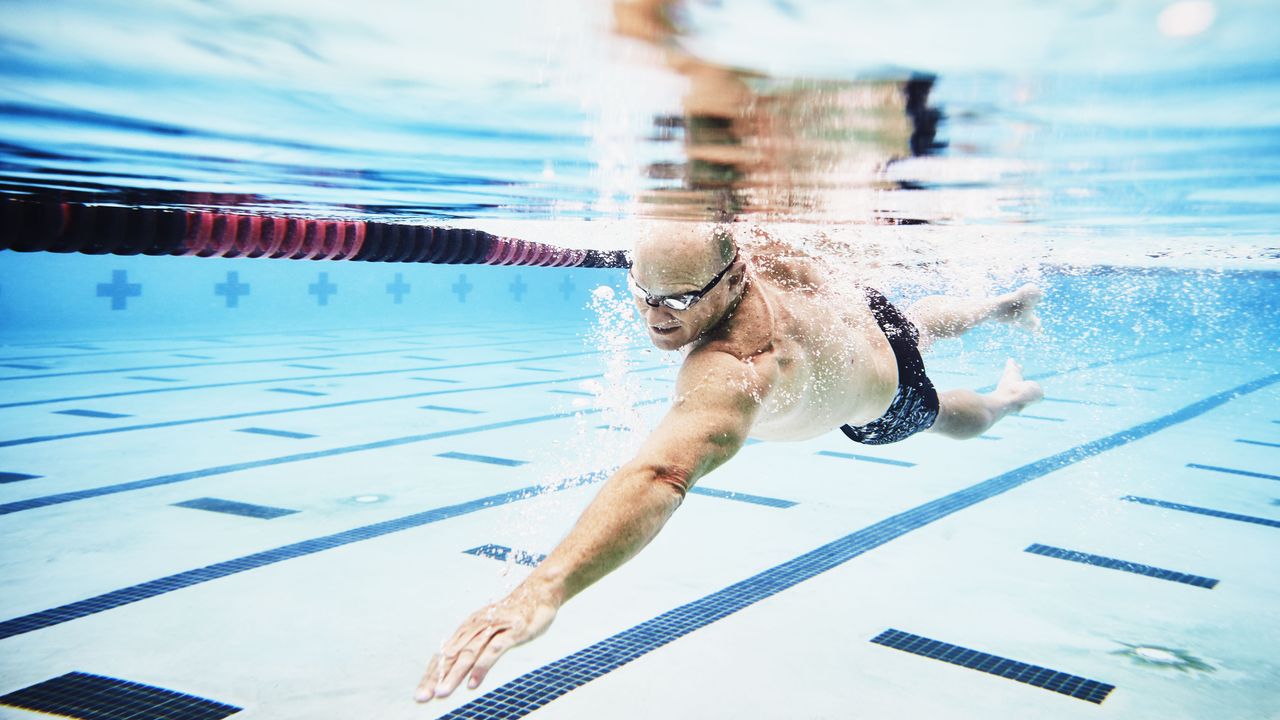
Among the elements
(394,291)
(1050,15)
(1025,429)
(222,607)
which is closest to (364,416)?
(222,607)

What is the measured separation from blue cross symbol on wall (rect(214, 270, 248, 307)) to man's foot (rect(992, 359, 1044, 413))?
2275cm

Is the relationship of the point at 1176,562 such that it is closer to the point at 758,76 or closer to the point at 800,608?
the point at 800,608

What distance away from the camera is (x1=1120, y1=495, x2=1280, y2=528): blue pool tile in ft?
20.8

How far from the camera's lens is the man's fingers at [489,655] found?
1706 mm

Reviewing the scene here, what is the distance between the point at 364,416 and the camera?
31.8 feet

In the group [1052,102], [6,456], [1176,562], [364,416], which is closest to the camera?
[1052,102]

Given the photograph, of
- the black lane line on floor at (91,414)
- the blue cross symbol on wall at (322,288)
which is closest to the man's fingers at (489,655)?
the black lane line on floor at (91,414)

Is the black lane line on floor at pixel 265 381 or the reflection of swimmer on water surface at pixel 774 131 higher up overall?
the reflection of swimmer on water surface at pixel 774 131

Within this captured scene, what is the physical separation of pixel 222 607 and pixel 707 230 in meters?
2.81

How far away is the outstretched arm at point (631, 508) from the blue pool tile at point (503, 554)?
2.41 metres

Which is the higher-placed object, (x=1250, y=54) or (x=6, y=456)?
(x=1250, y=54)

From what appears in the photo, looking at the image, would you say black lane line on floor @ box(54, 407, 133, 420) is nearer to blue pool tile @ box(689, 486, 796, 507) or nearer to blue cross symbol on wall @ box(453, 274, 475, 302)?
blue pool tile @ box(689, 486, 796, 507)

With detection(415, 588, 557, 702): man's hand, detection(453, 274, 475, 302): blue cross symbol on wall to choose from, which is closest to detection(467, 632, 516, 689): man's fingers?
detection(415, 588, 557, 702): man's hand

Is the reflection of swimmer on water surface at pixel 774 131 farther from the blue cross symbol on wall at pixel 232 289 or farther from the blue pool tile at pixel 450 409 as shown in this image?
the blue cross symbol on wall at pixel 232 289
